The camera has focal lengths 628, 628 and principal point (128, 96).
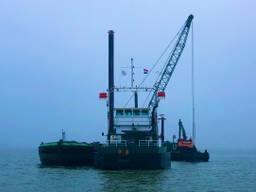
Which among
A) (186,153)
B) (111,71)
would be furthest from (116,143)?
(186,153)

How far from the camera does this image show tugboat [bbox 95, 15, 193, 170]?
2655 inches

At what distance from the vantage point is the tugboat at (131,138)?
6744cm

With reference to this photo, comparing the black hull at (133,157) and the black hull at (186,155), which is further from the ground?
the black hull at (186,155)

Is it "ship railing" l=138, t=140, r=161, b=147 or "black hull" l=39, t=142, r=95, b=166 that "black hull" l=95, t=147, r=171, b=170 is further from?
"black hull" l=39, t=142, r=95, b=166

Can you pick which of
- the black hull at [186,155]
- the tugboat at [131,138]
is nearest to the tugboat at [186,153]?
the black hull at [186,155]

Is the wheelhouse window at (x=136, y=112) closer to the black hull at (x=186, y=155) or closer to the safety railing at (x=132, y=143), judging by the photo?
the safety railing at (x=132, y=143)

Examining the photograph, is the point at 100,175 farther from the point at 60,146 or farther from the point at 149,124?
the point at 60,146

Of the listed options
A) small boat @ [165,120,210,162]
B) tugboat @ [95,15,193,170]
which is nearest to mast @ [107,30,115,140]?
tugboat @ [95,15,193,170]

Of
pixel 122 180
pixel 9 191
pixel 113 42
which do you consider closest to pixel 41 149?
pixel 113 42

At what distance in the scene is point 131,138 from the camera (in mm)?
72688

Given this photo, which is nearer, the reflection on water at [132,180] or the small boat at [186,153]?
the reflection on water at [132,180]

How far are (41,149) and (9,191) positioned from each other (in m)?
41.1

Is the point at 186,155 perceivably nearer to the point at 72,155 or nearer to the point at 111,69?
the point at 72,155

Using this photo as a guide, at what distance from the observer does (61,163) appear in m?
82.4
